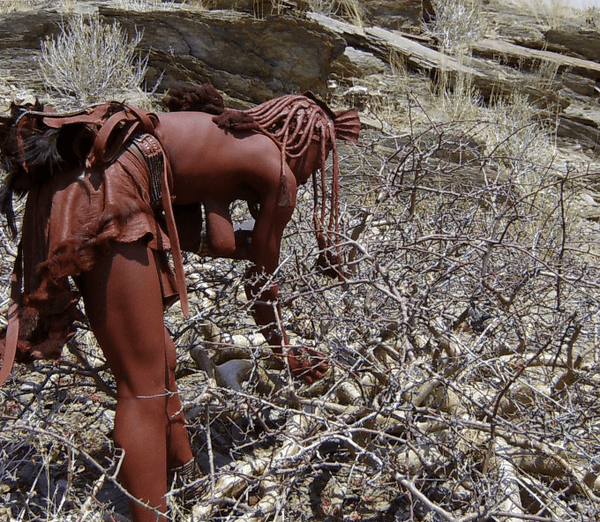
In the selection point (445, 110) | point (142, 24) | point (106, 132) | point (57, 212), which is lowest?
point (445, 110)

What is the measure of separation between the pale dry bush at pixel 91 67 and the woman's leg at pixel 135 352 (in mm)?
4709

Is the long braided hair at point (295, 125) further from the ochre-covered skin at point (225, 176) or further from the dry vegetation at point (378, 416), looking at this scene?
the dry vegetation at point (378, 416)

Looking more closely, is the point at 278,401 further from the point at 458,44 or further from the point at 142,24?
the point at 458,44

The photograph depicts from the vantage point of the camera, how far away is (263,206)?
238 centimetres

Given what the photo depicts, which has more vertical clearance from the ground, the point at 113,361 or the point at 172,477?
the point at 113,361

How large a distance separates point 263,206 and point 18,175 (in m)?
0.83

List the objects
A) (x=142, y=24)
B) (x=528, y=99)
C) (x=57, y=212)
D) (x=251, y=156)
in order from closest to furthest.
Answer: (x=57, y=212), (x=251, y=156), (x=142, y=24), (x=528, y=99)

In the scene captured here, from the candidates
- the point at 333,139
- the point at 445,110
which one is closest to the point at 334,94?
the point at 445,110

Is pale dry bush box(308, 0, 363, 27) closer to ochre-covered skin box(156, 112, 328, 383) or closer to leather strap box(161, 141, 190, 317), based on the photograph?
ochre-covered skin box(156, 112, 328, 383)

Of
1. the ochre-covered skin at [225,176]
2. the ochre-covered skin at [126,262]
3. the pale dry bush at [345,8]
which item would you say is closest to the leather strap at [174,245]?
the ochre-covered skin at [126,262]

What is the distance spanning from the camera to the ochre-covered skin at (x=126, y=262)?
1.91 meters

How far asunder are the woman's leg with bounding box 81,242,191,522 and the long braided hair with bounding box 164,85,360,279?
60cm

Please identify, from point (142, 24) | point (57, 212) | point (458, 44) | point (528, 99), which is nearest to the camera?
point (57, 212)

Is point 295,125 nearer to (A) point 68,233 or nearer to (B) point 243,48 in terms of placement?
(A) point 68,233
